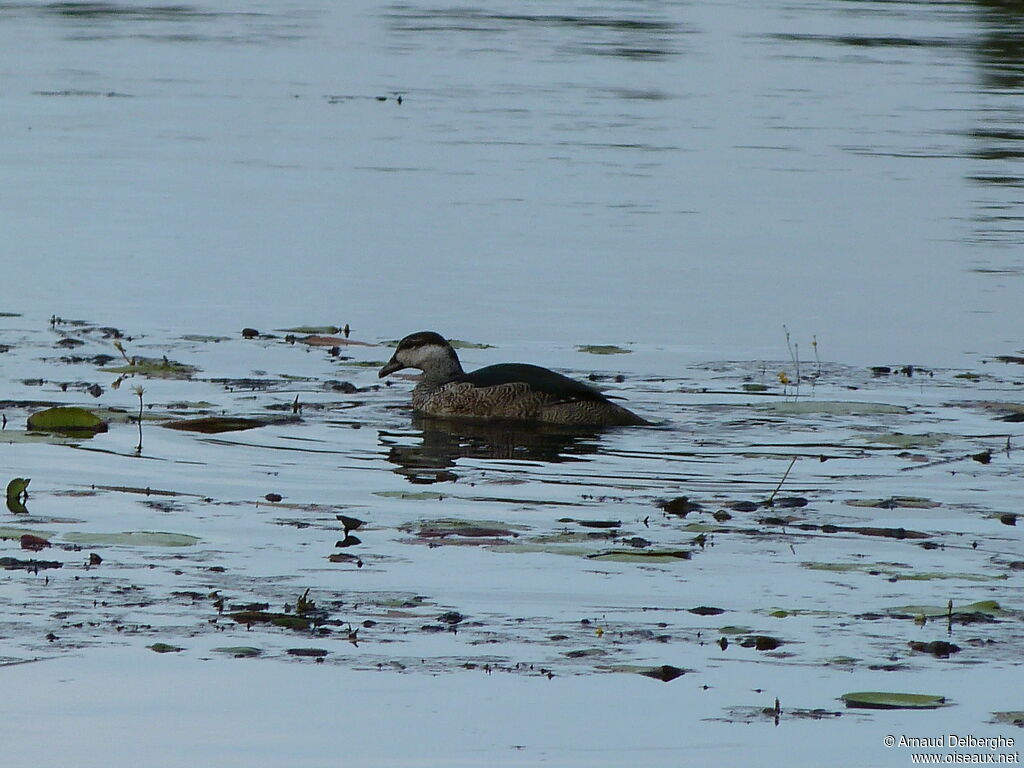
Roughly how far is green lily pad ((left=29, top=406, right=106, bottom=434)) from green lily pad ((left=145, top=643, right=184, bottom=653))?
171 inches

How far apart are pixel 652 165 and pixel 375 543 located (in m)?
16.2

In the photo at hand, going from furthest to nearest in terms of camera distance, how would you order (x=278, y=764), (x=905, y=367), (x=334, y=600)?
(x=905, y=367)
(x=334, y=600)
(x=278, y=764)

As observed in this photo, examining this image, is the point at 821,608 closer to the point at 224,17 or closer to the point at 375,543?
the point at 375,543

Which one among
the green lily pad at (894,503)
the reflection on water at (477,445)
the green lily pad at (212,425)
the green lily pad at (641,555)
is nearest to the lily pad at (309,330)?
the reflection on water at (477,445)

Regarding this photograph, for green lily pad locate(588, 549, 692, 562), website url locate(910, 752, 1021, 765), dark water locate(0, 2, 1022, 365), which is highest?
dark water locate(0, 2, 1022, 365)

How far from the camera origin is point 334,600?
8180 mm

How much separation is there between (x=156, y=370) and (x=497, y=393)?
2.17 m

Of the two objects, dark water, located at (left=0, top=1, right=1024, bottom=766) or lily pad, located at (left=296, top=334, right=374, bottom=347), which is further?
lily pad, located at (left=296, top=334, right=374, bottom=347)

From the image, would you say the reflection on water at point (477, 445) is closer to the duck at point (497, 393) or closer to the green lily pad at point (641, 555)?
the duck at point (497, 393)

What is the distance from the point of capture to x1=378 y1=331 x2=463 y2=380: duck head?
1355 centimetres

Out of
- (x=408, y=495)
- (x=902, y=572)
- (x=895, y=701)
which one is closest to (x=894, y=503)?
(x=902, y=572)

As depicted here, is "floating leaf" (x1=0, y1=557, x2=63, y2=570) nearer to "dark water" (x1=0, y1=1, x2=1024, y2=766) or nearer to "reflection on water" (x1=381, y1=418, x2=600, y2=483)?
"dark water" (x1=0, y1=1, x2=1024, y2=766)

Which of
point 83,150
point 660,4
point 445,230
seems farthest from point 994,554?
point 660,4

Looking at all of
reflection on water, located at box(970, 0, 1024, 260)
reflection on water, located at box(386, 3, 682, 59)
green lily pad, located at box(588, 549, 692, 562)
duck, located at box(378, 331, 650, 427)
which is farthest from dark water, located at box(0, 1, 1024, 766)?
reflection on water, located at box(386, 3, 682, 59)
